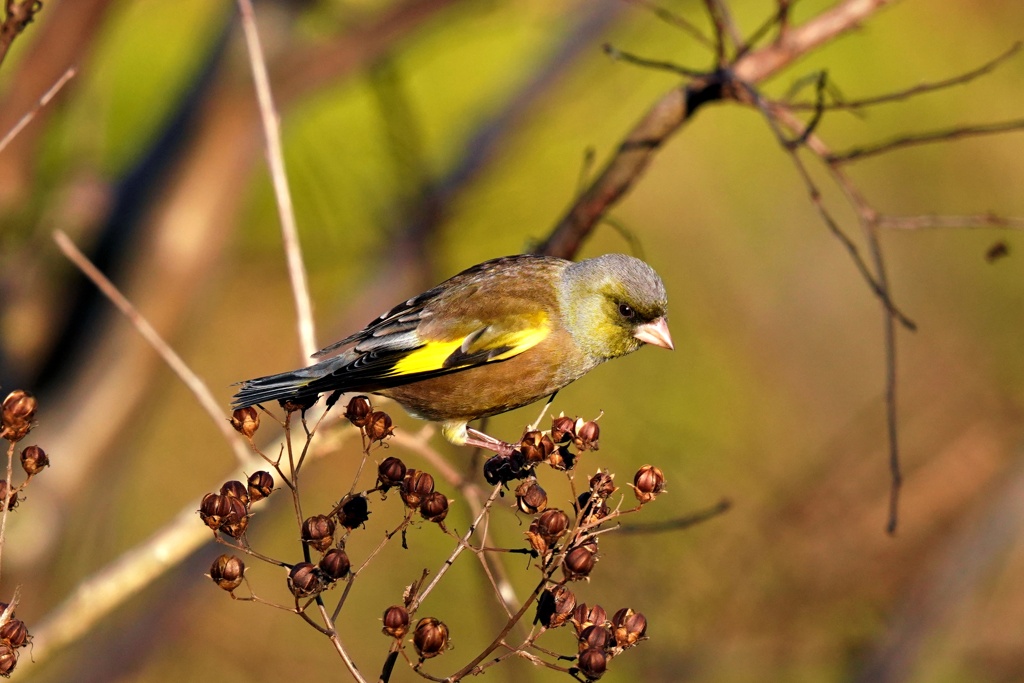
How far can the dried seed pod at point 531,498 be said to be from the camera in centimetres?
250

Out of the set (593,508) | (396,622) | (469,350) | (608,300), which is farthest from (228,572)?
(608,300)

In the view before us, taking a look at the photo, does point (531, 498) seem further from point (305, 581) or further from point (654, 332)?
point (654, 332)

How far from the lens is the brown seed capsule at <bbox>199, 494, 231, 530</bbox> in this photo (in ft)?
7.50

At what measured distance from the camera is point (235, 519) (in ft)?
7.54

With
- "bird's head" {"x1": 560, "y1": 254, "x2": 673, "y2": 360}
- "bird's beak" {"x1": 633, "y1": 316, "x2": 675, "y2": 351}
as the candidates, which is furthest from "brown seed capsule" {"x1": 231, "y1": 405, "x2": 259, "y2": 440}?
"bird's beak" {"x1": 633, "y1": 316, "x2": 675, "y2": 351}

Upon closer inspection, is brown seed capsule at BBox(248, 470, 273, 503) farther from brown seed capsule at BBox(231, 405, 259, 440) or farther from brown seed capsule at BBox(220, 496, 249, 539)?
brown seed capsule at BBox(231, 405, 259, 440)

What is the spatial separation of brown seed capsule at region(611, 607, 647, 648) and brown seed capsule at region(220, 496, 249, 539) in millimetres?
851

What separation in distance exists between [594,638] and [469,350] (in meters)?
1.41

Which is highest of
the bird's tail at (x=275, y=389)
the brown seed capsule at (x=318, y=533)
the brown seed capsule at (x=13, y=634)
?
the bird's tail at (x=275, y=389)

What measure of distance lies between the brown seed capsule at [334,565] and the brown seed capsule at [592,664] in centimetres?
53

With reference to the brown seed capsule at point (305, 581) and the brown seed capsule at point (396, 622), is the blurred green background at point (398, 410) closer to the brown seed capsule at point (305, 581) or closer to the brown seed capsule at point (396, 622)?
the brown seed capsule at point (305, 581)

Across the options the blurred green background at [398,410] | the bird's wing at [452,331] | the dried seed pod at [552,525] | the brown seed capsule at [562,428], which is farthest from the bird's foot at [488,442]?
the dried seed pod at [552,525]

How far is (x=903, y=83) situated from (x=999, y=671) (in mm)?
6202

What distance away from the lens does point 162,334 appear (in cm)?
543
